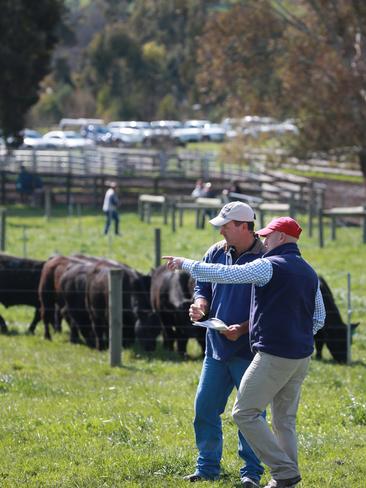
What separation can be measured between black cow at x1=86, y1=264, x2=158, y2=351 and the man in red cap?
8073mm

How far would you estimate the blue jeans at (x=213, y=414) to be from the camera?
7.58 meters

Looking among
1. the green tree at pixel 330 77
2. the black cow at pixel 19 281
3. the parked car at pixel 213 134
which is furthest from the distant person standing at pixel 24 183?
the parked car at pixel 213 134

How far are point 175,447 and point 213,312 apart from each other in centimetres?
143

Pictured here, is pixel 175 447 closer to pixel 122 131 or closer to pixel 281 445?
pixel 281 445

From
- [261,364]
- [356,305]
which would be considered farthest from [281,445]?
[356,305]

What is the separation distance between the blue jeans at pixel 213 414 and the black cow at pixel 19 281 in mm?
9948

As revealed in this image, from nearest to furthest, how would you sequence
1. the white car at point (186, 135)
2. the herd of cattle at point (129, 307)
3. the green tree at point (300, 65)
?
the herd of cattle at point (129, 307), the green tree at point (300, 65), the white car at point (186, 135)

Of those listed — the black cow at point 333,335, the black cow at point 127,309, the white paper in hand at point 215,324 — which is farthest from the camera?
the black cow at point 127,309

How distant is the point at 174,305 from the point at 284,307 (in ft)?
27.4

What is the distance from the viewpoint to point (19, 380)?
458 inches

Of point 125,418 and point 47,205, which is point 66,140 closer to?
point 47,205

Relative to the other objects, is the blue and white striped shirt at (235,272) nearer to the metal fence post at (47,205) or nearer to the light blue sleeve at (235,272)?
the light blue sleeve at (235,272)

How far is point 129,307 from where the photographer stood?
15711 mm

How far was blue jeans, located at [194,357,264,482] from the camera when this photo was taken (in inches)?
299
